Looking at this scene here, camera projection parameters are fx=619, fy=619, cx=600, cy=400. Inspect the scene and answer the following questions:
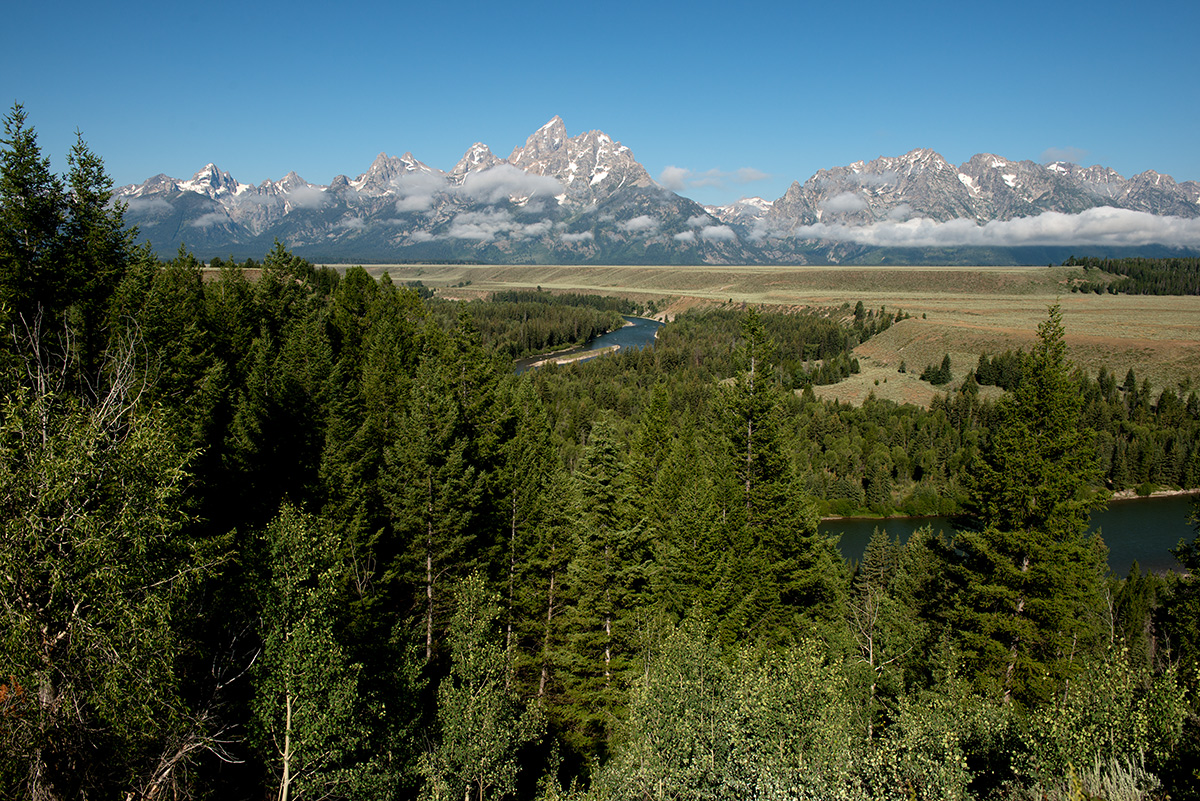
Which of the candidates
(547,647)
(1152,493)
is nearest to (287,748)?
(547,647)

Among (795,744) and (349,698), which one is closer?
(795,744)

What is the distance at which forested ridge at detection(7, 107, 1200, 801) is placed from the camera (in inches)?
450

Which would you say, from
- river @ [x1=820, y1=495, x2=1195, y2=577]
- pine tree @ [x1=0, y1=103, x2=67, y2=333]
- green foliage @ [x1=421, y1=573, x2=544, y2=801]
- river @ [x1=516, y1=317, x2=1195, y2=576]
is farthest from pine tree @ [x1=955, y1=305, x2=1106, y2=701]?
river @ [x1=820, y1=495, x2=1195, y2=577]

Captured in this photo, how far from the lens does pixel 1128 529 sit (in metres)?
71.2

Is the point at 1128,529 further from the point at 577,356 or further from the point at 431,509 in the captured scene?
the point at 577,356

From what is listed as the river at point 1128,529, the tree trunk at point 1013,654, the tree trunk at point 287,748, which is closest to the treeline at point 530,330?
the river at point 1128,529

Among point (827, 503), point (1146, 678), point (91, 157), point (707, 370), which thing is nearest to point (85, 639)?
point (91, 157)

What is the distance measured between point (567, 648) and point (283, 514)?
1340 centimetres

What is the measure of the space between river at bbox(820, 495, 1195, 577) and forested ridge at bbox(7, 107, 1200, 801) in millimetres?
31778

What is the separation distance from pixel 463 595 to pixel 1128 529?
83041 millimetres

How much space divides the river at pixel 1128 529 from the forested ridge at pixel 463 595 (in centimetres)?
3178

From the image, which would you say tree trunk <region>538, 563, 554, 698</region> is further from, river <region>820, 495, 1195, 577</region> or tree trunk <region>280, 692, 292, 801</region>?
river <region>820, 495, 1195, 577</region>

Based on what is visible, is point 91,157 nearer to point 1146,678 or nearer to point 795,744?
point 795,744

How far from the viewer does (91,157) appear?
76.6 feet
